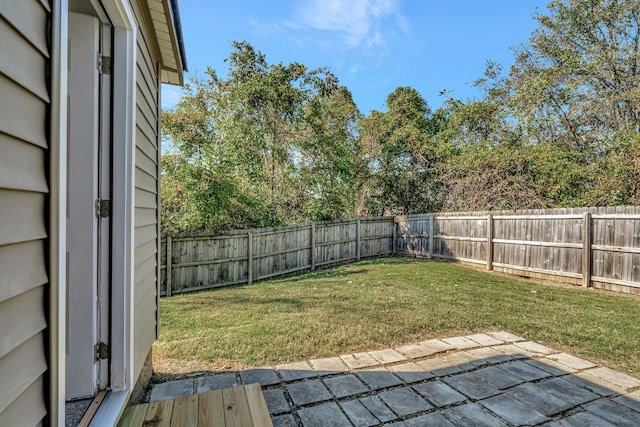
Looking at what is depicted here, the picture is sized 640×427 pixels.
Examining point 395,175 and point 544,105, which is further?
point 395,175

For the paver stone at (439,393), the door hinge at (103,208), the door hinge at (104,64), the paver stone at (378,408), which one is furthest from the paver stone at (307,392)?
the door hinge at (104,64)

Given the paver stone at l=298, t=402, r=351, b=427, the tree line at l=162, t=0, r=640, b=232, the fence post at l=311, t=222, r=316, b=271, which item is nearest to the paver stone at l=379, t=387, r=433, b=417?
the paver stone at l=298, t=402, r=351, b=427

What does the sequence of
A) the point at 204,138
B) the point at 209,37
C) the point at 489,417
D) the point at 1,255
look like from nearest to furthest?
the point at 1,255
the point at 489,417
the point at 209,37
the point at 204,138

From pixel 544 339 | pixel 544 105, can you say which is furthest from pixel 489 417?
pixel 544 105

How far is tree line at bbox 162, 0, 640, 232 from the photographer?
7.45 metres

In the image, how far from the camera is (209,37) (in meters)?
7.24

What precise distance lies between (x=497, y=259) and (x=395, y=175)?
19.0 feet

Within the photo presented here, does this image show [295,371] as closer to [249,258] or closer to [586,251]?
[249,258]

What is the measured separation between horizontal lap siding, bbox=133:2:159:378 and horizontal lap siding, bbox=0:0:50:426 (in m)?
1.16

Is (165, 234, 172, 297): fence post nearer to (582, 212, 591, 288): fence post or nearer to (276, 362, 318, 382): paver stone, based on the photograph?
(276, 362, 318, 382): paver stone

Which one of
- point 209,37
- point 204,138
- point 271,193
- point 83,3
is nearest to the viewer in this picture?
point 83,3

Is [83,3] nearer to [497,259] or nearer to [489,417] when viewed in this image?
[489,417]

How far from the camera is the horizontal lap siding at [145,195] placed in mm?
1987

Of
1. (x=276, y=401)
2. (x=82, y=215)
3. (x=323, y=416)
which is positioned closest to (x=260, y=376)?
(x=276, y=401)
